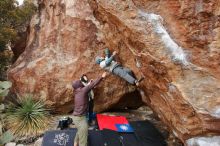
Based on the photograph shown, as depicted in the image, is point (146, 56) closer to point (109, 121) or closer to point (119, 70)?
point (119, 70)

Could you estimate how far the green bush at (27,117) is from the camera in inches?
451

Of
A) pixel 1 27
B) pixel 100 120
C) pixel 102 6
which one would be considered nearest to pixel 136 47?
pixel 102 6

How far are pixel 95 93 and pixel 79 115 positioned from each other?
8.38 feet

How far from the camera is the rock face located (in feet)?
23.8

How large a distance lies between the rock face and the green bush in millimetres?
461

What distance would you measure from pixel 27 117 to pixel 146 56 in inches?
220

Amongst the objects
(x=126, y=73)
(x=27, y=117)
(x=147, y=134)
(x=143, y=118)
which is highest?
(x=126, y=73)

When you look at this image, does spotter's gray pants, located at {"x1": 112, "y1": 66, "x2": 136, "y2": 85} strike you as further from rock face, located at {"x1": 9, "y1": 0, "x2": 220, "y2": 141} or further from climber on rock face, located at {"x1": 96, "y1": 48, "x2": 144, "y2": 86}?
rock face, located at {"x1": 9, "y1": 0, "x2": 220, "y2": 141}

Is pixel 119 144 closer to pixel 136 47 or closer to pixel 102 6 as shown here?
pixel 136 47

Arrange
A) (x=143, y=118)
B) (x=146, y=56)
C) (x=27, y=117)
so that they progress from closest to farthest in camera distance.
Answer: (x=146, y=56), (x=27, y=117), (x=143, y=118)

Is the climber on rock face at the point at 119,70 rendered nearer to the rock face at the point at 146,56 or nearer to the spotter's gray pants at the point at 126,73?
the spotter's gray pants at the point at 126,73

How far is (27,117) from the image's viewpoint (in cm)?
1189

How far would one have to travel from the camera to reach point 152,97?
968cm

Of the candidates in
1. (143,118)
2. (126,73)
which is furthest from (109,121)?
(126,73)
